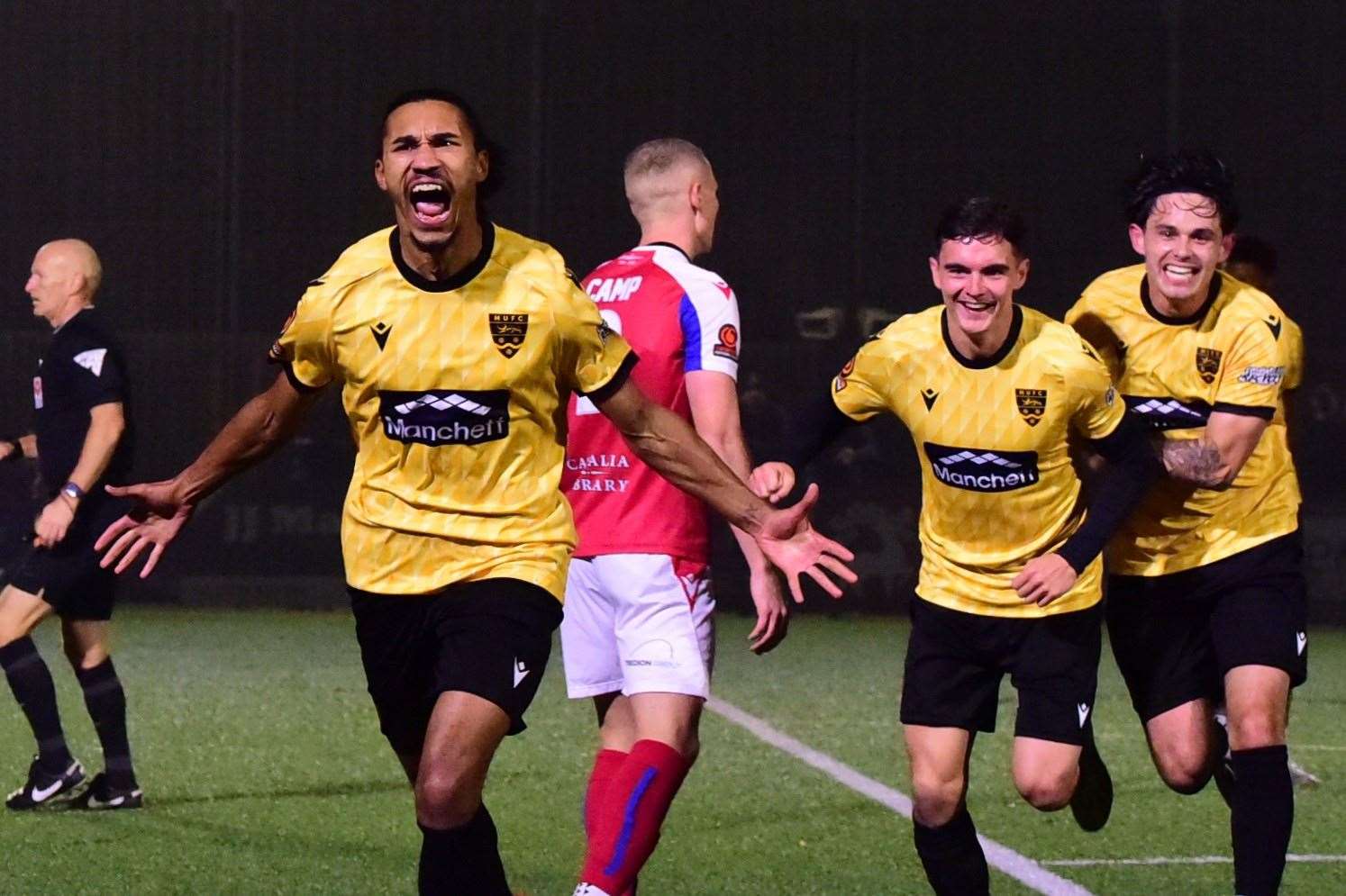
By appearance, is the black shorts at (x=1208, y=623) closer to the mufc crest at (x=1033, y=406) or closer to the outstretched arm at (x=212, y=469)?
the mufc crest at (x=1033, y=406)

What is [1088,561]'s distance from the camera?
5.23 m

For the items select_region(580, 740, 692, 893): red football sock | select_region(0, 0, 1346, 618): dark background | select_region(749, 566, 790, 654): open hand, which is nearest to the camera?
select_region(580, 740, 692, 893): red football sock

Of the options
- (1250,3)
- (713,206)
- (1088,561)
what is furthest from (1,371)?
(1088,561)

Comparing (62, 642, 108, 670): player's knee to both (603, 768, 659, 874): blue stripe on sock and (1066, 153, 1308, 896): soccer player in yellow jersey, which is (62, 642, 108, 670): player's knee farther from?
(1066, 153, 1308, 896): soccer player in yellow jersey

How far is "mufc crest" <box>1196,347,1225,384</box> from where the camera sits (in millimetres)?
5719

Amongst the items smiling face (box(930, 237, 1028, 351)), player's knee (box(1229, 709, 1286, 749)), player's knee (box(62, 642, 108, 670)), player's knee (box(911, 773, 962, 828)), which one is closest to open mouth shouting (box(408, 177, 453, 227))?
smiling face (box(930, 237, 1028, 351))

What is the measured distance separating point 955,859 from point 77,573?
3534 millimetres

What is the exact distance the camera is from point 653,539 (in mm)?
5469

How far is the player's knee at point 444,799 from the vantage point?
4469mm

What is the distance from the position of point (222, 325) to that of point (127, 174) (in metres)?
1.25

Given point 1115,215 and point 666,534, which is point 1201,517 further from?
point 1115,215

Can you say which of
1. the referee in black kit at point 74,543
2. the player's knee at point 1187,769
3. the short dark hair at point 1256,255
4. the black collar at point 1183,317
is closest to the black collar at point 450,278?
the black collar at point 1183,317

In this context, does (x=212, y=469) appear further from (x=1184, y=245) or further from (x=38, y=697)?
(x=38, y=697)

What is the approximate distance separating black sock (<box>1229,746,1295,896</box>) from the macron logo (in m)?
4.03
